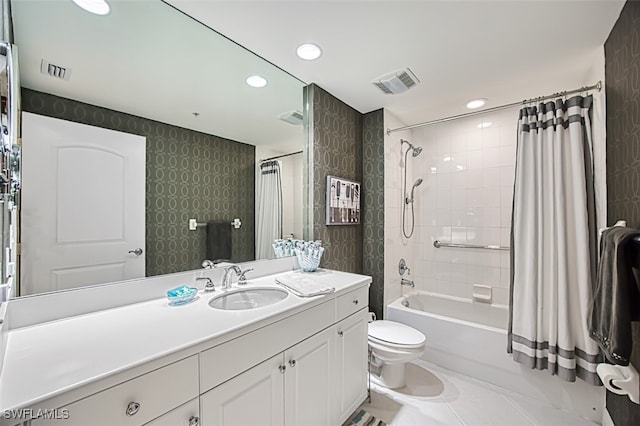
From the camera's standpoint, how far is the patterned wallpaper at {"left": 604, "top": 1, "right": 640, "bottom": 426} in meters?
1.26

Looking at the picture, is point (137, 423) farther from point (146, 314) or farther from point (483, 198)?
point (483, 198)

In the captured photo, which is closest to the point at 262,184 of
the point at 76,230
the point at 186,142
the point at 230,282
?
the point at 186,142

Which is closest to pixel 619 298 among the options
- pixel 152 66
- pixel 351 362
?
pixel 351 362

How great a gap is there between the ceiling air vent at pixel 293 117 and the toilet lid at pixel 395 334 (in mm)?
1769

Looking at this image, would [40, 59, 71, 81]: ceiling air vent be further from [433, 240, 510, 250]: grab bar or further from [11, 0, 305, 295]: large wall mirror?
[433, 240, 510, 250]: grab bar

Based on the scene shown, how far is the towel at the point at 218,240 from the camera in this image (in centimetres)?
157

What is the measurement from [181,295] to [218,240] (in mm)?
444

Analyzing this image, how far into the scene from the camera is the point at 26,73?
102 centimetres

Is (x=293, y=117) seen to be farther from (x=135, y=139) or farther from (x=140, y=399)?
(x=140, y=399)

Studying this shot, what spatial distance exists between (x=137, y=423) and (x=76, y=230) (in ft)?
2.69

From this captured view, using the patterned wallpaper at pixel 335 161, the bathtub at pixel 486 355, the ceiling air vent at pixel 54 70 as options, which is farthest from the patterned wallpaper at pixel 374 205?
the ceiling air vent at pixel 54 70

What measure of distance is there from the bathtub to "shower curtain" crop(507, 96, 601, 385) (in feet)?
0.44

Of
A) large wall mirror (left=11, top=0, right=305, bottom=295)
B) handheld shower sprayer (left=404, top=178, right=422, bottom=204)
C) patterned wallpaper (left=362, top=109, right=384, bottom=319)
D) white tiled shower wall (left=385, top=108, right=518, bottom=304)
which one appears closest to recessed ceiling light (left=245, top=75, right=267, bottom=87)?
large wall mirror (left=11, top=0, right=305, bottom=295)

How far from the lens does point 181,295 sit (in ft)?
4.05
